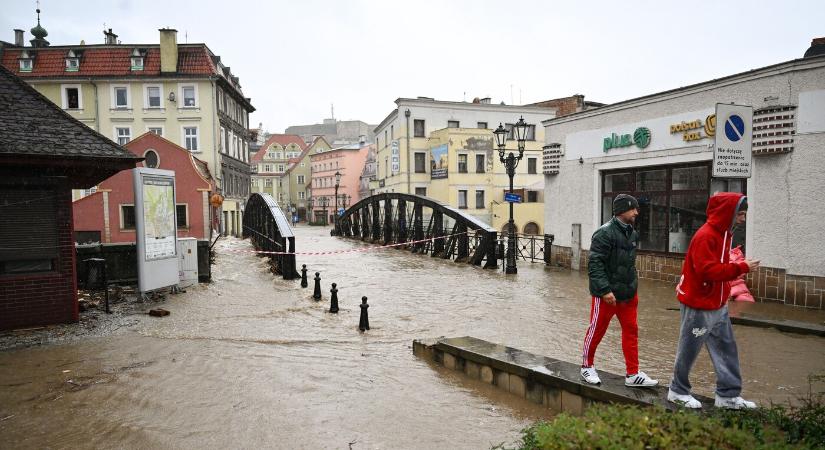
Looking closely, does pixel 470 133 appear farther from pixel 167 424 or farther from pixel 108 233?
pixel 167 424

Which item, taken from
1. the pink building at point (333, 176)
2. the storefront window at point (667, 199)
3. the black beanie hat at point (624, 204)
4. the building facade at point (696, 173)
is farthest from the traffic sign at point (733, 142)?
the pink building at point (333, 176)

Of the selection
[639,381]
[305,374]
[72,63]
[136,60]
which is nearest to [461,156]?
[136,60]

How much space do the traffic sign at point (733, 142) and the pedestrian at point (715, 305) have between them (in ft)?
10.7

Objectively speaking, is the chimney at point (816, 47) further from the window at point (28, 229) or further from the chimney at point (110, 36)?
the chimney at point (110, 36)

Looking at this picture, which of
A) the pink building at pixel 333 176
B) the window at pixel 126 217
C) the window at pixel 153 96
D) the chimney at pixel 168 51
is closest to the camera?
the window at pixel 126 217

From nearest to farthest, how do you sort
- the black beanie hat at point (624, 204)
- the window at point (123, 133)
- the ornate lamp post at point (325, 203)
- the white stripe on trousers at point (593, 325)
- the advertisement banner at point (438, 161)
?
the black beanie hat at point (624, 204), the white stripe on trousers at point (593, 325), the window at point (123, 133), the advertisement banner at point (438, 161), the ornate lamp post at point (325, 203)

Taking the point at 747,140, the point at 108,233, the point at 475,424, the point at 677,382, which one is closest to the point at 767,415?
the point at 677,382

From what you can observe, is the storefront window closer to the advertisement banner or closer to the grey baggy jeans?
the grey baggy jeans

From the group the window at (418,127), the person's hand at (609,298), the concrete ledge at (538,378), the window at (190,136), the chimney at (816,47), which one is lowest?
the concrete ledge at (538,378)

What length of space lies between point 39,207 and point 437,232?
14276mm

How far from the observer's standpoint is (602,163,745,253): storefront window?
11.9 metres

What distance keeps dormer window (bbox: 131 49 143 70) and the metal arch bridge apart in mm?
19095

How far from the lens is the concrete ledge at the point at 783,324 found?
24.0ft

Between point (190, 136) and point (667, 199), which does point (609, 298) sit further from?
point (190, 136)
